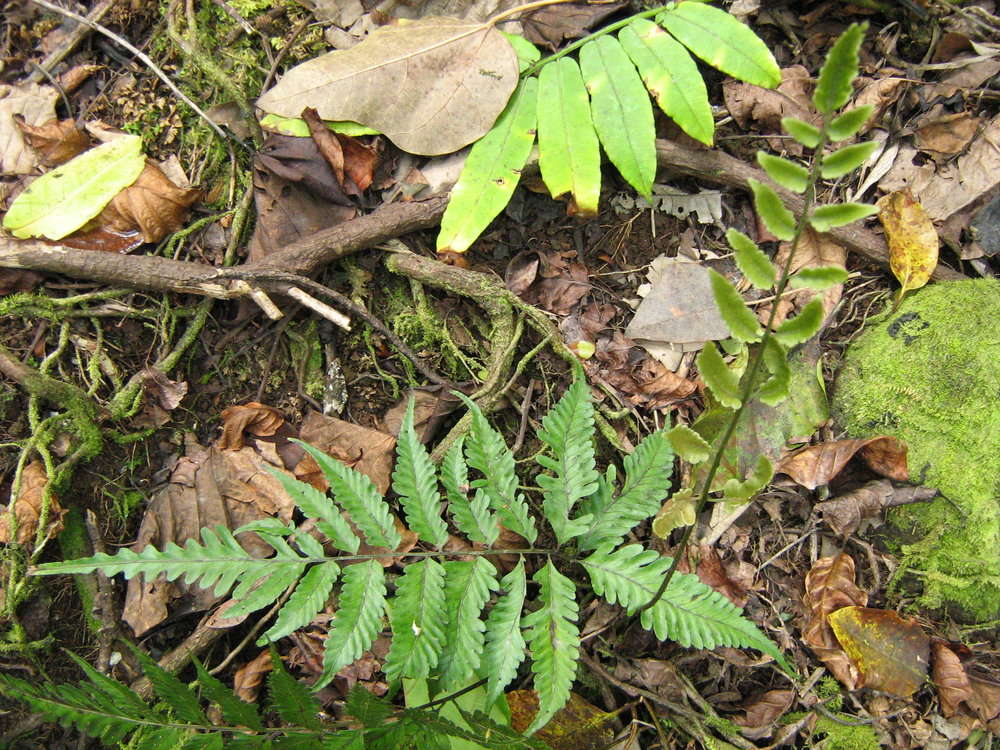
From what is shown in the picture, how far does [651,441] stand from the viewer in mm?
2111

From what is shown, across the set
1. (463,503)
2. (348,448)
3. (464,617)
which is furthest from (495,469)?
(348,448)

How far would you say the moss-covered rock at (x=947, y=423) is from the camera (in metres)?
2.40

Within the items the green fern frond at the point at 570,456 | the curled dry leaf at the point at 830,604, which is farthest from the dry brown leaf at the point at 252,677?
the curled dry leaf at the point at 830,604

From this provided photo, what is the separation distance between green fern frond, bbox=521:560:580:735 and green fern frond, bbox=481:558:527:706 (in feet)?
0.13

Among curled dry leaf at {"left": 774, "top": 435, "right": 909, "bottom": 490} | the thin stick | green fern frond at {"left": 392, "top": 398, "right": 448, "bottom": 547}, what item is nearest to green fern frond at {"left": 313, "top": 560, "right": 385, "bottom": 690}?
green fern frond at {"left": 392, "top": 398, "right": 448, "bottom": 547}

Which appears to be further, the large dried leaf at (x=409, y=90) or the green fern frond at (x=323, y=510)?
the large dried leaf at (x=409, y=90)

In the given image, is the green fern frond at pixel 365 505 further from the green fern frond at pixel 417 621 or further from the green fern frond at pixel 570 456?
the green fern frond at pixel 570 456

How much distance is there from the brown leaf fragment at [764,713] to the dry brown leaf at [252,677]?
1.70 m

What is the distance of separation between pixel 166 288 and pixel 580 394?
1653 mm

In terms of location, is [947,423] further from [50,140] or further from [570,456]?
[50,140]

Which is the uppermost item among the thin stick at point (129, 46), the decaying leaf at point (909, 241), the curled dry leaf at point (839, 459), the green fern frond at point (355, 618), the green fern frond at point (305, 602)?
the thin stick at point (129, 46)

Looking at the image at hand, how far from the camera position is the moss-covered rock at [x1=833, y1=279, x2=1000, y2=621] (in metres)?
2.40

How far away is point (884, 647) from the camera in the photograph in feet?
7.81

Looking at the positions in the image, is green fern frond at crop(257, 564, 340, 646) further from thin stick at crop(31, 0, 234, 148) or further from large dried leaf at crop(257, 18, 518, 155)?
thin stick at crop(31, 0, 234, 148)
